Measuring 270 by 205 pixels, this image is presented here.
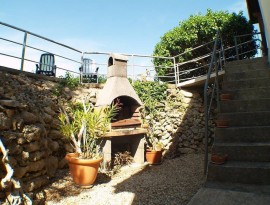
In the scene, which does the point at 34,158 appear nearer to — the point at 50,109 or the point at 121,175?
the point at 50,109

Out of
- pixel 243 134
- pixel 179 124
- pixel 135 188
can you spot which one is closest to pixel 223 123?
pixel 243 134

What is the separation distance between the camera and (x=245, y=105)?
12.2ft

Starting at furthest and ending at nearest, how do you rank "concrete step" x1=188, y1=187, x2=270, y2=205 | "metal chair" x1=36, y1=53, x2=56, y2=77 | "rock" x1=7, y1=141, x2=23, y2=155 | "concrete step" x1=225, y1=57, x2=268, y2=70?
"metal chair" x1=36, y1=53, x2=56, y2=77 → "concrete step" x1=225, y1=57, x2=268, y2=70 → "rock" x1=7, y1=141, x2=23, y2=155 → "concrete step" x1=188, y1=187, x2=270, y2=205

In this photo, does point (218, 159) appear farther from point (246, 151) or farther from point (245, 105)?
point (245, 105)

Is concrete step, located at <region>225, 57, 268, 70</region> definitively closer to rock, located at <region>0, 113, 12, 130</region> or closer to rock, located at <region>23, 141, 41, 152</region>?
rock, located at <region>23, 141, 41, 152</region>

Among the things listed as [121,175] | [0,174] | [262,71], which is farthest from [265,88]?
[0,174]

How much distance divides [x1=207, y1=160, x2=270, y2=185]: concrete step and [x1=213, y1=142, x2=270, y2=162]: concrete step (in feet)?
0.32

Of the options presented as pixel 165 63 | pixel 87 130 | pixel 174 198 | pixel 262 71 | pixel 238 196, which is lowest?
pixel 174 198

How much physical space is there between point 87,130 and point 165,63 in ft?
25.8

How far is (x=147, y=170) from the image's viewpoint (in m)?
5.39

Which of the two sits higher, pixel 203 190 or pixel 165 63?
pixel 165 63

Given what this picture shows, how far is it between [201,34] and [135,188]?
374 inches

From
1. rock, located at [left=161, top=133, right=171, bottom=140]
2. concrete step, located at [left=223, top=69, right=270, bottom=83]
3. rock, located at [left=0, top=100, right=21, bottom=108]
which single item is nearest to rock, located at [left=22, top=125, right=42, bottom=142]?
rock, located at [left=0, top=100, right=21, bottom=108]

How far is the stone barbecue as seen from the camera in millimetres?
5629
